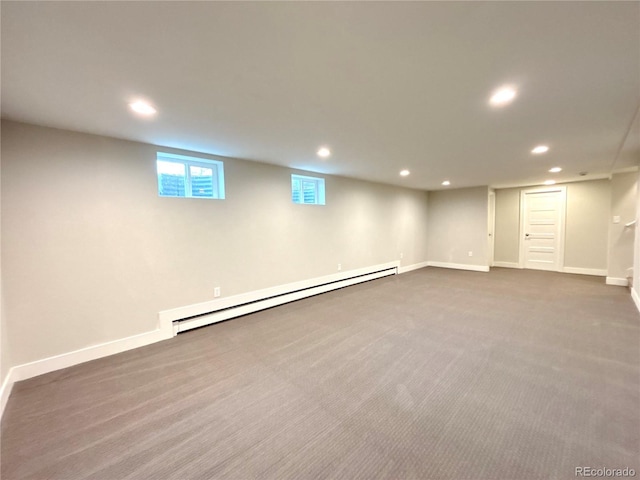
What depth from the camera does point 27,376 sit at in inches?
92.2

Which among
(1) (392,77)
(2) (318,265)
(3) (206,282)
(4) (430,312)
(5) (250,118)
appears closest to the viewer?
(1) (392,77)

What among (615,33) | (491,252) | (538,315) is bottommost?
(538,315)

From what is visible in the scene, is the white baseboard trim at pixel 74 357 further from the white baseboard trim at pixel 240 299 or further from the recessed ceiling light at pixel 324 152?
the recessed ceiling light at pixel 324 152

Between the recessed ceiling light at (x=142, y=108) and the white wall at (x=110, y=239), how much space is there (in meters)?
0.94

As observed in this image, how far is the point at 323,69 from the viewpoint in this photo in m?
1.61

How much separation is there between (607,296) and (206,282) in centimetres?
660

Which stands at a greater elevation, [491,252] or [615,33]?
[615,33]

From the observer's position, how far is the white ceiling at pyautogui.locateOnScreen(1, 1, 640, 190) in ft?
3.87

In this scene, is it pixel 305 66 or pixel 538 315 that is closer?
pixel 305 66

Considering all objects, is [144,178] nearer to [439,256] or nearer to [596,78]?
[596,78]

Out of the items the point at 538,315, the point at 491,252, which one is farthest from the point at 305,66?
the point at 491,252

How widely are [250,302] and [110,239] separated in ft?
6.28

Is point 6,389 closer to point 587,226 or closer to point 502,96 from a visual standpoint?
point 502,96

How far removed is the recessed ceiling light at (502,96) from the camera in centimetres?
188
